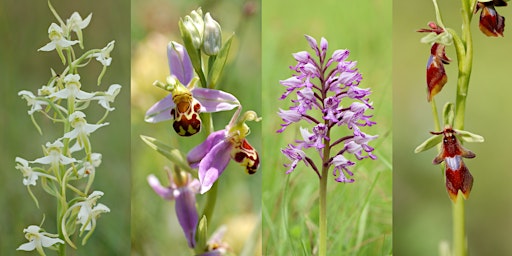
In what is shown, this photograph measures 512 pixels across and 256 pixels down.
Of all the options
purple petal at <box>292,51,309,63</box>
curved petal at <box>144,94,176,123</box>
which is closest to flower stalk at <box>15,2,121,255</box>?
curved petal at <box>144,94,176,123</box>

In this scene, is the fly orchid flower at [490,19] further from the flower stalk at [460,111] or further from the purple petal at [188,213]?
the purple petal at [188,213]

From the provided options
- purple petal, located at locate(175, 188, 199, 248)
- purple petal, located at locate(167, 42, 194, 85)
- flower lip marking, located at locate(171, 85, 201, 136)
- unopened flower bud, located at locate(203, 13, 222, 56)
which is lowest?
purple petal, located at locate(175, 188, 199, 248)

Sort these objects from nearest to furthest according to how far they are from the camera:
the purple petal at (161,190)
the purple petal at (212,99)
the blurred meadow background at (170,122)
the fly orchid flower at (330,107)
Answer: the fly orchid flower at (330,107) < the purple petal at (212,99) < the purple petal at (161,190) < the blurred meadow background at (170,122)

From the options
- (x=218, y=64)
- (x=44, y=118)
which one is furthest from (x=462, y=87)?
(x=44, y=118)

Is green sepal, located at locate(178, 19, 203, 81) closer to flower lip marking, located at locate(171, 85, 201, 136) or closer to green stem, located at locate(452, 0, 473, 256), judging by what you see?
flower lip marking, located at locate(171, 85, 201, 136)

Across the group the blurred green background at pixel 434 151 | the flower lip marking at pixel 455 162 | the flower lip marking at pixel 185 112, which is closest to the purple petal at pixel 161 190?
the flower lip marking at pixel 185 112

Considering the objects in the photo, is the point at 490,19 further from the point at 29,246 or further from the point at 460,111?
the point at 29,246

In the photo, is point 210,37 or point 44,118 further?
point 44,118
